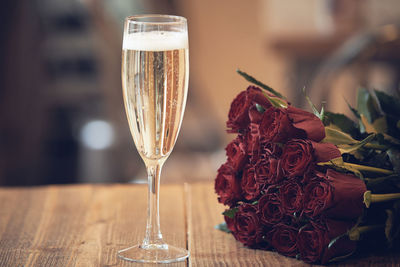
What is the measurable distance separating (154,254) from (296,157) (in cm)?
20

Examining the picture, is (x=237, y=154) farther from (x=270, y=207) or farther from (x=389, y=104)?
(x=389, y=104)

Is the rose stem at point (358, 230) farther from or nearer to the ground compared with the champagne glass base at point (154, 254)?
farther from the ground

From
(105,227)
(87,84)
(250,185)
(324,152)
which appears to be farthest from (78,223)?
(87,84)

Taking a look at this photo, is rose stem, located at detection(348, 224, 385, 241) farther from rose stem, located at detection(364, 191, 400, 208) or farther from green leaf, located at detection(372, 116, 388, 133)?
green leaf, located at detection(372, 116, 388, 133)

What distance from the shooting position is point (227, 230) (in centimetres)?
81

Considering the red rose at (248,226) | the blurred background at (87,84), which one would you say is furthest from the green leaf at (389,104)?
the blurred background at (87,84)

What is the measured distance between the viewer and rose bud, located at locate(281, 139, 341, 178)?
651mm

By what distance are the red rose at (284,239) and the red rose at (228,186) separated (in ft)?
0.20

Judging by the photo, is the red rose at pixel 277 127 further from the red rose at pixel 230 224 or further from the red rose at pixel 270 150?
the red rose at pixel 230 224

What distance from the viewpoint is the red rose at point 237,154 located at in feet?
2.38

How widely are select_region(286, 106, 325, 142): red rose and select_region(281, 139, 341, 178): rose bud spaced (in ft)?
0.04

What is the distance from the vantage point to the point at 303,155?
0.65 meters

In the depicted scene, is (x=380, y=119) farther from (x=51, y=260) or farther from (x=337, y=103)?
(x=337, y=103)

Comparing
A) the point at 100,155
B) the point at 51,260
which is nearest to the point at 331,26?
the point at 100,155
